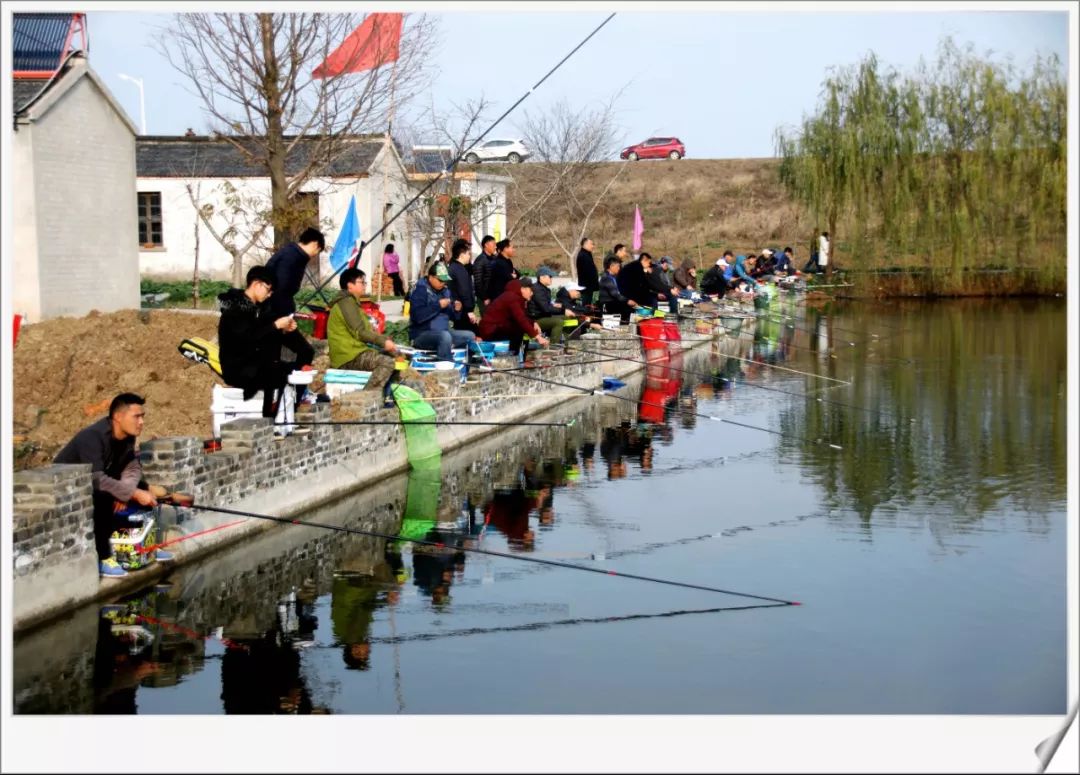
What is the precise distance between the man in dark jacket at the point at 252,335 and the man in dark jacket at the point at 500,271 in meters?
7.48

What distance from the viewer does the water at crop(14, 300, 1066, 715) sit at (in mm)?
9438

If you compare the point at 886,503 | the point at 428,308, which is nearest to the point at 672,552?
the point at 886,503

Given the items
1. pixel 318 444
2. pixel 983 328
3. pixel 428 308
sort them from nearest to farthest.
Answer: pixel 318 444 → pixel 428 308 → pixel 983 328

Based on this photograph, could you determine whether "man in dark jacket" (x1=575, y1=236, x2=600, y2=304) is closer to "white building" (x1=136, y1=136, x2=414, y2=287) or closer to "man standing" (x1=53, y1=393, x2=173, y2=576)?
"white building" (x1=136, y1=136, x2=414, y2=287)

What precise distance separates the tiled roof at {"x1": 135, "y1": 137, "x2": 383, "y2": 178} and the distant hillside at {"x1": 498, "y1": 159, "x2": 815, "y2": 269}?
1971cm

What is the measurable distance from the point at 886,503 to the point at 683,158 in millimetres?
62865

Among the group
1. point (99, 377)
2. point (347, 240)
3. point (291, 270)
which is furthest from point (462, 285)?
point (291, 270)

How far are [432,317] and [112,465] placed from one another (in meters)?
7.42

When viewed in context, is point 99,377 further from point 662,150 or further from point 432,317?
point 662,150

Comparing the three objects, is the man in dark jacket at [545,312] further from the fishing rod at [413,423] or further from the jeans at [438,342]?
the jeans at [438,342]

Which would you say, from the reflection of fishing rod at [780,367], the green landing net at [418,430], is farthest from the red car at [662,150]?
the green landing net at [418,430]

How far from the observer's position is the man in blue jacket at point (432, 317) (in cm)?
1814

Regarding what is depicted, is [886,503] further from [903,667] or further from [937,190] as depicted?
[937,190]

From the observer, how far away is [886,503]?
50.7 feet
